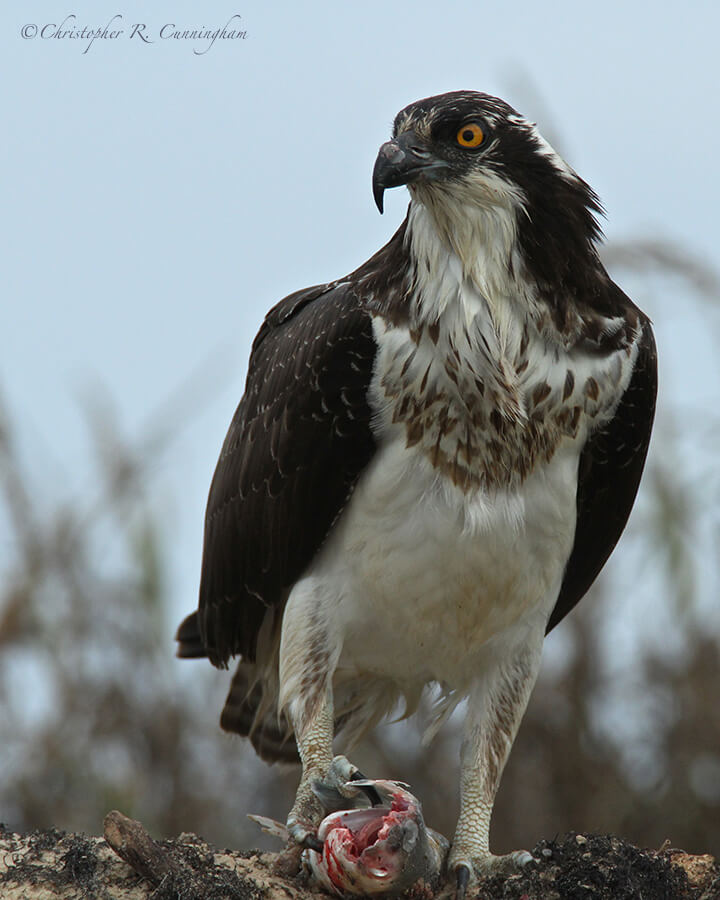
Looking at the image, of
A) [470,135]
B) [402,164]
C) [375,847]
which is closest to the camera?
[375,847]

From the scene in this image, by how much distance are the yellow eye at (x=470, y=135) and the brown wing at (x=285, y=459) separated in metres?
0.69

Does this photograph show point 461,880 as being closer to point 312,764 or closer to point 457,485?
point 312,764

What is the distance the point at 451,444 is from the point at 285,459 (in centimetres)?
71

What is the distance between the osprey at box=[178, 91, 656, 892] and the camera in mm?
4852

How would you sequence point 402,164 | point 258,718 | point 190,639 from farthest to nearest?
point 190,639, point 258,718, point 402,164

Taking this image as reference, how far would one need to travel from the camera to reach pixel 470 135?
191 inches

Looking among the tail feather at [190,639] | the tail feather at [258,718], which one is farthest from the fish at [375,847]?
the tail feather at [190,639]

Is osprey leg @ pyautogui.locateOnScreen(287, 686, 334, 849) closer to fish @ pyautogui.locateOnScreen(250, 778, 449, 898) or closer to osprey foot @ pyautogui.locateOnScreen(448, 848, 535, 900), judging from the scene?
fish @ pyautogui.locateOnScreen(250, 778, 449, 898)

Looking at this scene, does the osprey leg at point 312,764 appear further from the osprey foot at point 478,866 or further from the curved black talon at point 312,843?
the osprey foot at point 478,866

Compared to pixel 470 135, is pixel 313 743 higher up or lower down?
lower down

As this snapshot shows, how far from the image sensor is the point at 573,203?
4.97m

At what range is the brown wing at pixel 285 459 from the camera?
505 cm

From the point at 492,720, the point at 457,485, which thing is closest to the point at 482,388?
the point at 457,485

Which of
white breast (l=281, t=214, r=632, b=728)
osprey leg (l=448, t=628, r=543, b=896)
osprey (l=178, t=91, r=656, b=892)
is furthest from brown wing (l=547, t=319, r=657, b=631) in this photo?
osprey leg (l=448, t=628, r=543, b=896)
